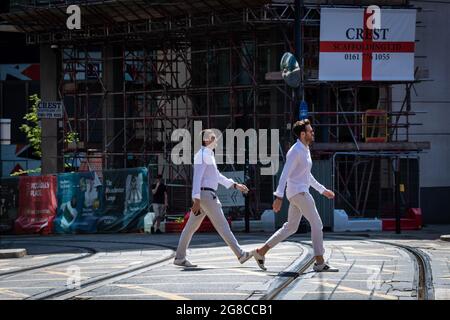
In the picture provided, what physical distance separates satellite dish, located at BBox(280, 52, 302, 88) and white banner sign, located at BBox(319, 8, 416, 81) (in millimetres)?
3098

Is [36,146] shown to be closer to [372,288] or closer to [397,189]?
[397,189]

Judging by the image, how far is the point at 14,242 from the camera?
70.0 ft

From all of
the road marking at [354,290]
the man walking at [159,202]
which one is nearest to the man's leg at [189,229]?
the road marking at [354,290]

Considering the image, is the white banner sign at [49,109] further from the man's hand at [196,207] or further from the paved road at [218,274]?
the man's hand at [196,207]

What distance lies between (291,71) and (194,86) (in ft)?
23.4

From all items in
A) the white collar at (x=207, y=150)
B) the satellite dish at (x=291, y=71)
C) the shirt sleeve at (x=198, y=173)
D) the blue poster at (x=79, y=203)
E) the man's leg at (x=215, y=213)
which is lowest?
the blue poster at (x=79, y=203)

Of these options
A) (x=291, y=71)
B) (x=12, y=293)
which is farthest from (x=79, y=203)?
(x=12, y=293)

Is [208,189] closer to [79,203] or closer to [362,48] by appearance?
[79,203]

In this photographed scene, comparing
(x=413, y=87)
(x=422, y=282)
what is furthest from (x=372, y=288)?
(x=413, y=87)

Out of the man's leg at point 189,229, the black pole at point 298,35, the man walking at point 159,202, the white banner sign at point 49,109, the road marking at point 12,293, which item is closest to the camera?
the road marking at point 12,293

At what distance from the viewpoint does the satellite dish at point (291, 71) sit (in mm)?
22078

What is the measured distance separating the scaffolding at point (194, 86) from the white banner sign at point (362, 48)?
0.59 meters

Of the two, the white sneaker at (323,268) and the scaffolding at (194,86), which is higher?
the scaffolding at (194,86)

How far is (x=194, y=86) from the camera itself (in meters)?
28.7
